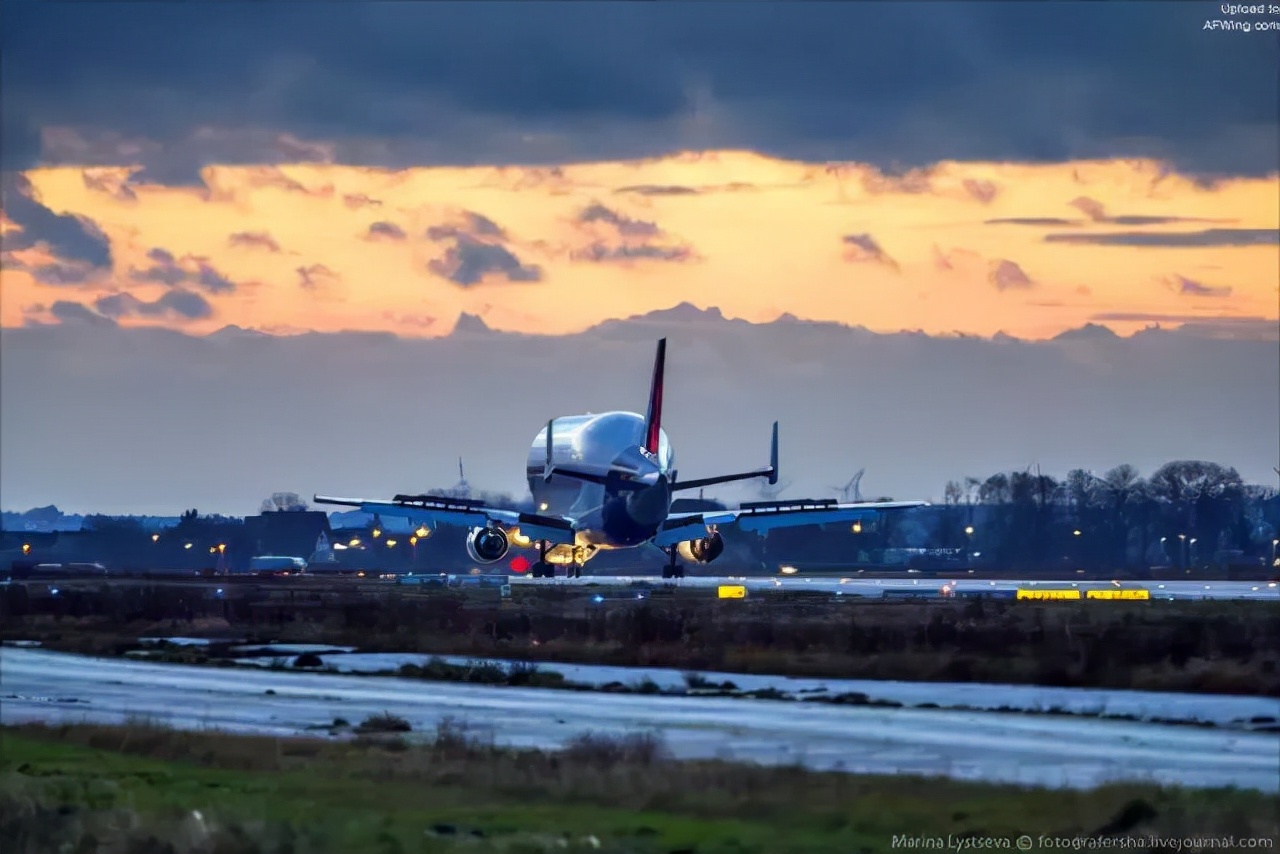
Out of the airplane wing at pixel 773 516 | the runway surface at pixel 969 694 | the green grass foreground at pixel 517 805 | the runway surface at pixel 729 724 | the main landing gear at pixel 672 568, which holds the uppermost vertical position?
the airplane wing at pixel 773 516

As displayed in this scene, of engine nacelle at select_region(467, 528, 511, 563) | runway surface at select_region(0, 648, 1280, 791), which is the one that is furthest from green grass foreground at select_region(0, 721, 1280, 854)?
engine nacelle at select_region(467, 528, 511, 563)

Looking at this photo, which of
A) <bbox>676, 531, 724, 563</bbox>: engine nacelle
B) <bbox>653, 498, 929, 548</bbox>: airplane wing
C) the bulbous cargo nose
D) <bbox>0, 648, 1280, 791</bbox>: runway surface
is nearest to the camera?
<bbox>0, 648, 1280, 791</bbox>: runway surface

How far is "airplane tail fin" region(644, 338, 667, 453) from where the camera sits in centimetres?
12575

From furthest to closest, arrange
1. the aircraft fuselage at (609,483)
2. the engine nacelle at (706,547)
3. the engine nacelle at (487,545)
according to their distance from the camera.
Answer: the aircraft fuselage at (609,483), the engine nacelle at (706,547), the engine nacelle at (487,545)

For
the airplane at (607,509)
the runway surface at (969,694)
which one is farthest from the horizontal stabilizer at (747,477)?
the runway surface at (969,694)

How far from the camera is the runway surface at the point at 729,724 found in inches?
1059

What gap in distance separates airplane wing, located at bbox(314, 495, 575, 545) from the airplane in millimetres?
59

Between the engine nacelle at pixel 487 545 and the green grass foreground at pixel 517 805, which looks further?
the engine nacelle at pixel 487 545

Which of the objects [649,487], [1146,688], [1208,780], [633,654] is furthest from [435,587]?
[1208,780]

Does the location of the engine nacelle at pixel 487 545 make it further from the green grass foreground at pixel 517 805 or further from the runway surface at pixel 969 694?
the green grass foreground at pixel 517 805

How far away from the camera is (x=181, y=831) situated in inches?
771

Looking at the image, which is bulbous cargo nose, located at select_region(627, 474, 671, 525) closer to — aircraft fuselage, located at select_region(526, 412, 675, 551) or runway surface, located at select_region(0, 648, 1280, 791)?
aircraft fuselage, located at select_region(526, 412, 675, 551)

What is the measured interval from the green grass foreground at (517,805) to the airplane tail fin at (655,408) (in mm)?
95776

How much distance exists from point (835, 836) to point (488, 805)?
15.4ft
